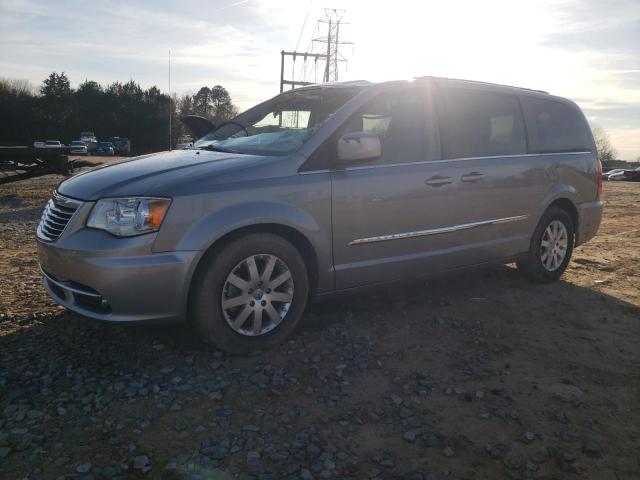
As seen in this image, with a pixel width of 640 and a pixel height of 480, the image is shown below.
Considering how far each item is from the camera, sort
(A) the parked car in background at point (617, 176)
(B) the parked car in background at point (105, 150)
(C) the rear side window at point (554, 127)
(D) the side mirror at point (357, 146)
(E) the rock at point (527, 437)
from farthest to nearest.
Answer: (A) the parked car in background at point (617, 176) < (B) the parked car in background at point (105, 150) < (C) the rear side window at point (554, 127) < (D) the side mirror at point (357, 146) < (E) the rock at point (527, 437)

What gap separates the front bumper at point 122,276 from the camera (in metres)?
3.11

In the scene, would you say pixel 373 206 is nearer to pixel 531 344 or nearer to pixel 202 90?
pixel 531 344

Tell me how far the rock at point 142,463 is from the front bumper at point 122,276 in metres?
0.98

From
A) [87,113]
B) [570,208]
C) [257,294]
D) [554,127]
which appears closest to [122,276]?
[257,294]

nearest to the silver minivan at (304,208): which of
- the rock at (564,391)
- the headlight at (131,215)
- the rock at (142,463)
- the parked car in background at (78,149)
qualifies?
the headlight at (131,215)

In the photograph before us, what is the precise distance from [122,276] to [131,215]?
0.37 m

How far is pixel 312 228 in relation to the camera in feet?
12.0

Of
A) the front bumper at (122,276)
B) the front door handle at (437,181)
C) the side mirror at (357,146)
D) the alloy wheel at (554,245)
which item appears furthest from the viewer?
the alloy wheel at (554,245)

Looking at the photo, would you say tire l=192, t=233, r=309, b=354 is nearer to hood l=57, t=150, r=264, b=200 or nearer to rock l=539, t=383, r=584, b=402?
hood l=57, t=150, r=264, b=200

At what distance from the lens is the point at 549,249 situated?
549cm

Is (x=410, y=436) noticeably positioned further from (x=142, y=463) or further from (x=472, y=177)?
(x=472, y=177)

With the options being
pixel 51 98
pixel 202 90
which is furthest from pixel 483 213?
pixel 202 90

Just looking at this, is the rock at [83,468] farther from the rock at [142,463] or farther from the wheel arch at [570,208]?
the wheel arch at [570,208]

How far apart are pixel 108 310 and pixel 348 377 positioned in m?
1.51
